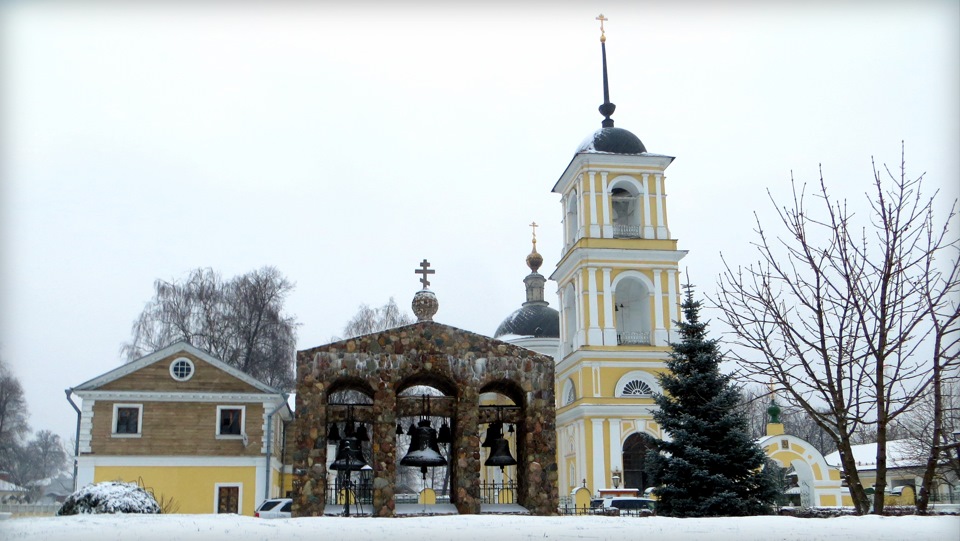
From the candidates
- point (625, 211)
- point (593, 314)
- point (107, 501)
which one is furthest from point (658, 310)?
point (107, 501)

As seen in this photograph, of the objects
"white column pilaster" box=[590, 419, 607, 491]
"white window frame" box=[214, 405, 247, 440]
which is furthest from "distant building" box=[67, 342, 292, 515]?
"white column pilaster" box=[590, 419, 607, 491]

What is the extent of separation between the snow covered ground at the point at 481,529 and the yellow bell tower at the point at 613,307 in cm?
2660

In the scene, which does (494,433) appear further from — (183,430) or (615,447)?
(615,447)

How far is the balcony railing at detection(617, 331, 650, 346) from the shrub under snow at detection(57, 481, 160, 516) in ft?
94.8

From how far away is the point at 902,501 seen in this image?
36.2 m

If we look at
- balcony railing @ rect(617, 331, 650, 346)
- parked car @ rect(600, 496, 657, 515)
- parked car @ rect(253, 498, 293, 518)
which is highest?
balcony railing @ rect(617, 331, 650, 346)

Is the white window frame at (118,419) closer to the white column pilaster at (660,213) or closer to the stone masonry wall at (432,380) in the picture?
the stone masonry wall at (432,380)

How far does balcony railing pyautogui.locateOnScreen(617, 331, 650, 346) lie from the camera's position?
128 feet

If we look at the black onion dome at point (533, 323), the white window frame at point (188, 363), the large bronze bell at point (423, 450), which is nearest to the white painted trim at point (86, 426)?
the white window frame at point (188, 363)

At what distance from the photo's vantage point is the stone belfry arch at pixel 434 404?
15.5 meters

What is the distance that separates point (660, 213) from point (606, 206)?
2474 mm

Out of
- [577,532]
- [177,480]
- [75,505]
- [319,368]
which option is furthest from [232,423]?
[577,532]

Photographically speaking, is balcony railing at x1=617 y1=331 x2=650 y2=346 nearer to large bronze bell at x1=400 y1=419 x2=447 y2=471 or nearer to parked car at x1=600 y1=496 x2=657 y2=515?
parked car at x1=600 y1=496 x2=657 y2=515

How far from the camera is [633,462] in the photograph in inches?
1473
